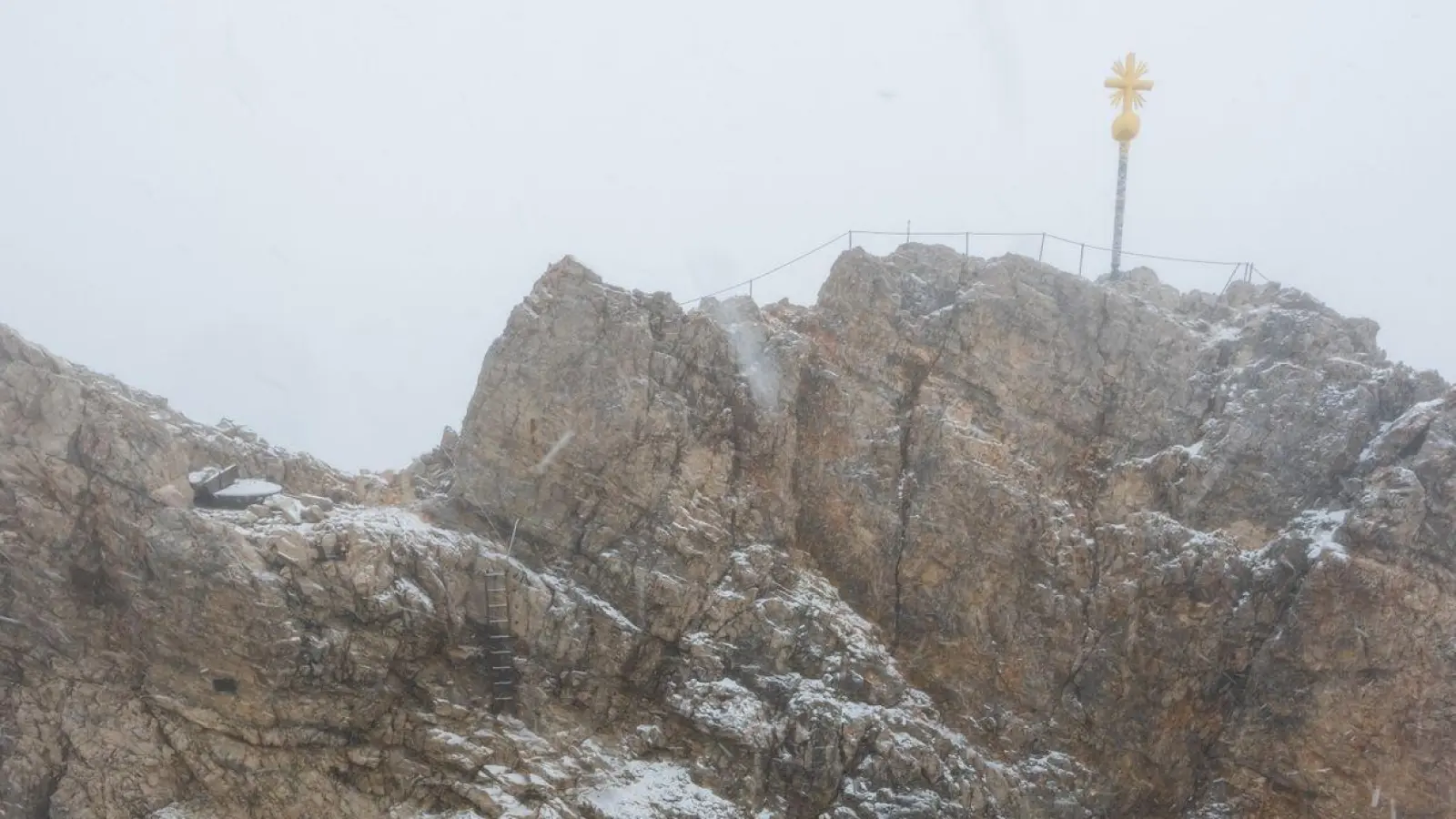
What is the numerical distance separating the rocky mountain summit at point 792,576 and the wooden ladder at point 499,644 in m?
0.13

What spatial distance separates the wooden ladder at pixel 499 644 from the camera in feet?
65.9

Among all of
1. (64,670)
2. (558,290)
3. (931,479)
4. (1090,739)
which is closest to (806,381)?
(931,479)

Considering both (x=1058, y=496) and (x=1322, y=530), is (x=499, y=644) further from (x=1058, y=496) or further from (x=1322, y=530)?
(x=1322, y=530)

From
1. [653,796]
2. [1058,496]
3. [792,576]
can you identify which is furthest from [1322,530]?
[653,796]

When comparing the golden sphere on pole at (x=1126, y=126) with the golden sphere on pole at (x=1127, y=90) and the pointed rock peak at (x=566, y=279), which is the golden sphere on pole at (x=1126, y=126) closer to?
the golden sphere on pole at (x=1127, y=90)

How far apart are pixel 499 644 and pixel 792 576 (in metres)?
6.73

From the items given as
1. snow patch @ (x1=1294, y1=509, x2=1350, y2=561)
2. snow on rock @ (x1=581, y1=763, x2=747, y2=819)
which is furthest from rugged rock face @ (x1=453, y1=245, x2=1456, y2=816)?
snow on rock @ (x1=581, y1=763, x2=747, y2=819)

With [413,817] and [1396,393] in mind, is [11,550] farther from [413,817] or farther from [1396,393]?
[1396,393]

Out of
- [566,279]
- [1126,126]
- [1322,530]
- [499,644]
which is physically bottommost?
[499,644]

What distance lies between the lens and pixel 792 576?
2214 centimetres

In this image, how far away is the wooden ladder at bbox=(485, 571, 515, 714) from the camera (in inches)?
791

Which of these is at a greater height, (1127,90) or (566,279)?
(1127,90)

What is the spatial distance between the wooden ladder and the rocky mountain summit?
0.13 metres

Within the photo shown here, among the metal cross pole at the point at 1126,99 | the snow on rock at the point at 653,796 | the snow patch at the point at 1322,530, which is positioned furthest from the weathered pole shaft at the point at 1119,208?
the snow on rock at the point at 653,796
